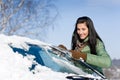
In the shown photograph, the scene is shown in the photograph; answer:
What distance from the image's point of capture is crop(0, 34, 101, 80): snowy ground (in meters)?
2.35

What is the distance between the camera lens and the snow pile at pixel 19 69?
235 cm

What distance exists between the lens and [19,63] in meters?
2.44

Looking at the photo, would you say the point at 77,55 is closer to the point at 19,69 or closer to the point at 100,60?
the point at 100,60

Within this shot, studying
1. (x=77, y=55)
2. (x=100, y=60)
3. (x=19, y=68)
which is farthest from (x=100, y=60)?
(x=19, y=68)

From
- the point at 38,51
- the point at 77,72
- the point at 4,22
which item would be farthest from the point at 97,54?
the point at 4,22

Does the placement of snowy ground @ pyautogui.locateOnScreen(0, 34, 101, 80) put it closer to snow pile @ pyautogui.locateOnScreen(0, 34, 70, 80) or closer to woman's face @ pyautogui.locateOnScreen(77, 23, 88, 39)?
snow pile @ pyautogui.locateOnScreen(0, 34, 70, 80)

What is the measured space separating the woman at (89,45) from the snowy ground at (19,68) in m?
0.61

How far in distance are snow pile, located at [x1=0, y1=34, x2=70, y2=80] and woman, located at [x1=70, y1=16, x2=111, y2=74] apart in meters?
0.61

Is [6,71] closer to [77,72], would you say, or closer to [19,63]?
[19,63]

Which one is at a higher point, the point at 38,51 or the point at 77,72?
the point at 38,51

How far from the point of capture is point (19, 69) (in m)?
2.40

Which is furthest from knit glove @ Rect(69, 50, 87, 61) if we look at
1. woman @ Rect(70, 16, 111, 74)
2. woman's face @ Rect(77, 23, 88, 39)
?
woman's face @ Rect(77, 23, 88, 39)

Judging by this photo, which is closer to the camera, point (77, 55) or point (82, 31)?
point (77, 55)

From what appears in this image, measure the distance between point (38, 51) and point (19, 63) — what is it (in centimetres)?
23
